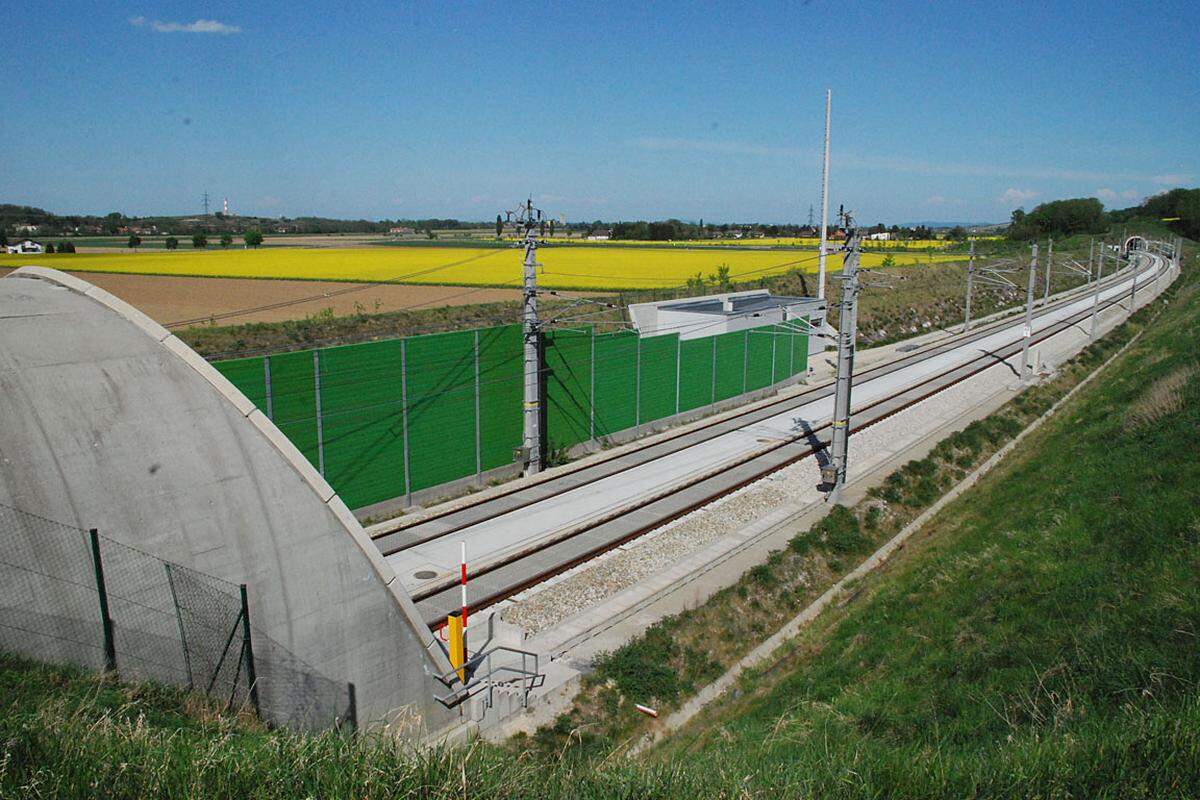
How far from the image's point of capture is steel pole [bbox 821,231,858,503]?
20.8 m

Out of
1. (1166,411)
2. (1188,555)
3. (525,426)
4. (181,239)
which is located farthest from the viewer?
(181,239)

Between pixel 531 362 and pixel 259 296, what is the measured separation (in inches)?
1102

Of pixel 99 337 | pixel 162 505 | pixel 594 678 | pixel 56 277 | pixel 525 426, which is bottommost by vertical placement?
pixel 594 678

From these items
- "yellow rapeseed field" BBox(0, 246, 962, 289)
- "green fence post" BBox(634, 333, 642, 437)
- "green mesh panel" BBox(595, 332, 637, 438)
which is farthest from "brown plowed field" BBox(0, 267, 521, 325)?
"green mesh panel" BBox(595, 332, 637, 438)

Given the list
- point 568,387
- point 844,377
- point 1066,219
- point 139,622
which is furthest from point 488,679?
point 1066,219

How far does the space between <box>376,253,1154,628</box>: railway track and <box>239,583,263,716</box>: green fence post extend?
4.54m

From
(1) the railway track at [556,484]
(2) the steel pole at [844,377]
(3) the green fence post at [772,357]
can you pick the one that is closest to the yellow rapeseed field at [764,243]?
(3) the green fence post at [772,357]

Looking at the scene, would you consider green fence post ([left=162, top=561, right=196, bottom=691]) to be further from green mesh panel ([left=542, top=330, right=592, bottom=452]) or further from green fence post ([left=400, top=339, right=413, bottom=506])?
green mesh panel ([left=542, top=330, right=592, bottom=452])

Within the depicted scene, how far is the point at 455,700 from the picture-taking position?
35.7ft

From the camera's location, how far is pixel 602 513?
1938cm

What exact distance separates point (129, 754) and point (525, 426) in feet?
54.9

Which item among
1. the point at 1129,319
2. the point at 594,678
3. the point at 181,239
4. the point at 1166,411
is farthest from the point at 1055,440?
the point at 181,239

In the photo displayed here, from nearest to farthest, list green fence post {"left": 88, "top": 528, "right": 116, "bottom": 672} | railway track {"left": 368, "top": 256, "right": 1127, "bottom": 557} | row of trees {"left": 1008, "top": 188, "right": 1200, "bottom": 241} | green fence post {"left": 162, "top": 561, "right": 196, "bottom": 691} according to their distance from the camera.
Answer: green fence post {"left": 88, "top": 528, "right": 116, "bottom": 672} < green fence post {"left": 162, "top": 561, "right": 196, "bottom": 691} < railway track {"left": 368, "top": 256, "right": 1127, "bottom": 557} < row of trees {"left": 1008, "top": 188, "right": 1200, "bottom": 241}

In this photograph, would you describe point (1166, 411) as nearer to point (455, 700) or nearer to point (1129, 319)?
point (455, 700)
